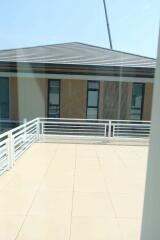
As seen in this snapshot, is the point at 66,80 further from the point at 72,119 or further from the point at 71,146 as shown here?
the point at 71,146

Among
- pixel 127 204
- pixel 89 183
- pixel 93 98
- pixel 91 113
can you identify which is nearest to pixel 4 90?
pixel 93 98

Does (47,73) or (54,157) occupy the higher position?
(47,73)

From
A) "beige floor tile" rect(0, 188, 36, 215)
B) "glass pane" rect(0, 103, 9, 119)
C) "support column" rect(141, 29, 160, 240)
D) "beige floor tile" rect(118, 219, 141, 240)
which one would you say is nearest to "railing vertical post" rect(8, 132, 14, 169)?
"glass pane" rect(0, 103, 9, 119)

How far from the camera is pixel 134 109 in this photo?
105 inches

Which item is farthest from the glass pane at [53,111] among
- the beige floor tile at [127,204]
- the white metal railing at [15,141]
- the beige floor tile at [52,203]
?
the beige floor tile at [127,204]

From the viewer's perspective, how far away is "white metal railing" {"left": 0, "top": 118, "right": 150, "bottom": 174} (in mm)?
3314

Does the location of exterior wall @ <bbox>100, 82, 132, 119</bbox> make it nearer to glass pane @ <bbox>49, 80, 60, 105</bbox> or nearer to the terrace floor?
the terrace floor

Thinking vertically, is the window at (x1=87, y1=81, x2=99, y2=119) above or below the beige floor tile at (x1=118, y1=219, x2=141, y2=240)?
above

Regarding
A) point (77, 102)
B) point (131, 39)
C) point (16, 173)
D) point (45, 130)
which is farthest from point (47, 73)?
point (131, 39)

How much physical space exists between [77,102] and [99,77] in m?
0.66

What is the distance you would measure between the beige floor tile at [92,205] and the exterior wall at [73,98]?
71.0 inches

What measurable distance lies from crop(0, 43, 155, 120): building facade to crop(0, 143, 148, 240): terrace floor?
815mm

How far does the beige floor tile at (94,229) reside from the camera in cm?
164

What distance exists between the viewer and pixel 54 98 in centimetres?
397
